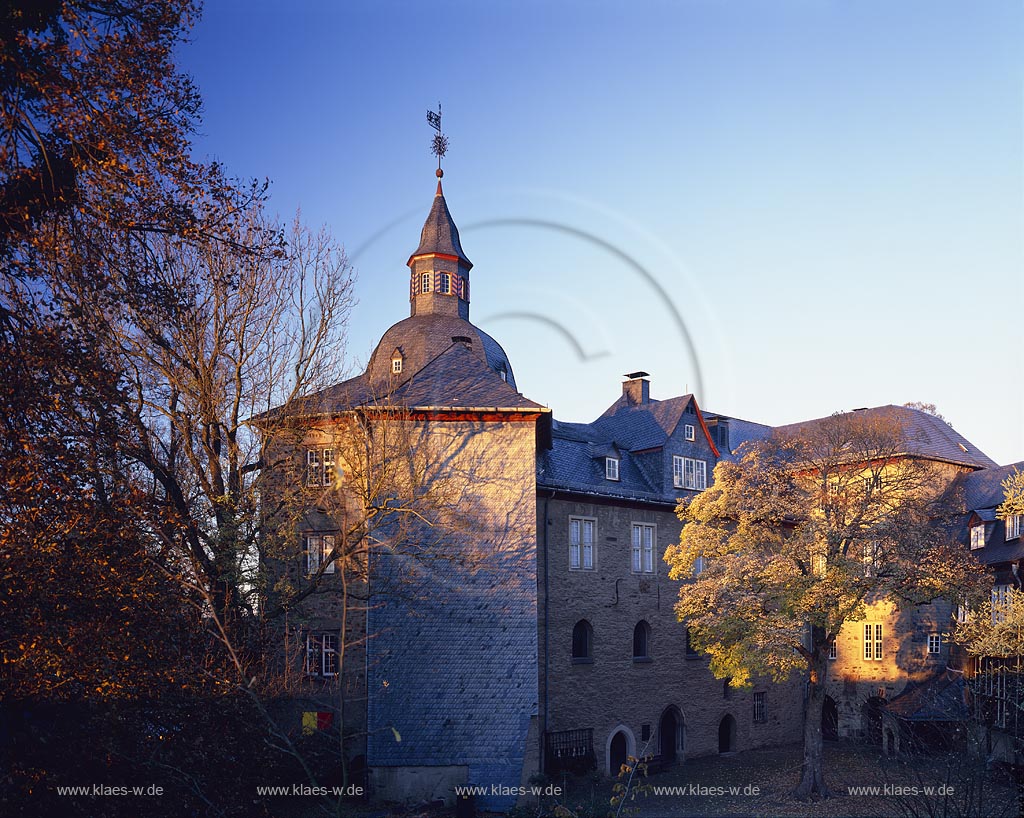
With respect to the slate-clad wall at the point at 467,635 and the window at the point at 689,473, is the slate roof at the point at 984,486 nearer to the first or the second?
the window at the point at 689,473

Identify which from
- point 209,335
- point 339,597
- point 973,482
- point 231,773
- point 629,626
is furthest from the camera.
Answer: point 973,482

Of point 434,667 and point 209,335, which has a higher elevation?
point 209,335

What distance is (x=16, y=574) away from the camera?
43.9 ft

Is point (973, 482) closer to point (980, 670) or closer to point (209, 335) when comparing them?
point (980, 670)

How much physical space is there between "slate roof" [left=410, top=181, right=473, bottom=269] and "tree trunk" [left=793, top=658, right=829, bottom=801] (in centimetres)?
1951

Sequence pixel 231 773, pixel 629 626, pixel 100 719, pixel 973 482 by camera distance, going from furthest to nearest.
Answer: pixel 973 482 → pixel 629 626 → pixel 231 773 → pixel 100 719

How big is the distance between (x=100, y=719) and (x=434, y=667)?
963cm

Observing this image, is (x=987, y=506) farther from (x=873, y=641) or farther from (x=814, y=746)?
(x=814, y=746)

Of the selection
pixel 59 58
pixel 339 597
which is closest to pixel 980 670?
pixel 339 597

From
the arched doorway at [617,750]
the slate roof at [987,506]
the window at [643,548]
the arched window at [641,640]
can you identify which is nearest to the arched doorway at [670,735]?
the arched doorway at [617,750]

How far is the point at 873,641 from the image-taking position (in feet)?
139

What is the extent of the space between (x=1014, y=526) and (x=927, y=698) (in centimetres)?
777

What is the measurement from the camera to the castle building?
26719 millimetres

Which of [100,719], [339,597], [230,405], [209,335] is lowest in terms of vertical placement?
[100,719]
